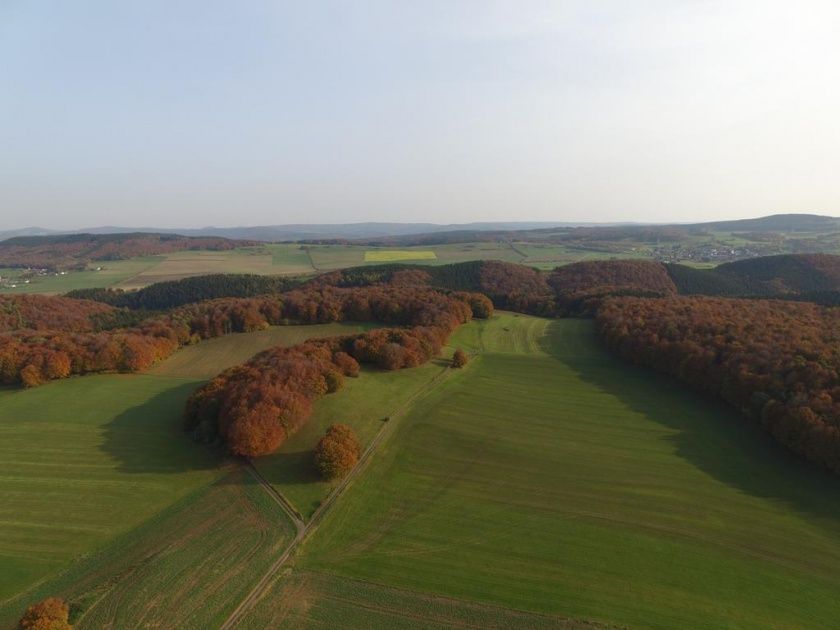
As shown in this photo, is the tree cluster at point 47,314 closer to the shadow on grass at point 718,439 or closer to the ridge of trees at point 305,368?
the ridge of trees at point 305,368

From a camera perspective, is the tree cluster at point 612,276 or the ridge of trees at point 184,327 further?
the tree cluster at point 612,276

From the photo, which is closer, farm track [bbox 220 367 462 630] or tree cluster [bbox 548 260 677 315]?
farm track [bbox 220 367 462 630]

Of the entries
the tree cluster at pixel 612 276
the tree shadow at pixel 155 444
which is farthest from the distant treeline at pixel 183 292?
the tree cluster at pixel 612 276

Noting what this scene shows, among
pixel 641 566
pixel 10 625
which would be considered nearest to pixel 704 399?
pixel 641 566

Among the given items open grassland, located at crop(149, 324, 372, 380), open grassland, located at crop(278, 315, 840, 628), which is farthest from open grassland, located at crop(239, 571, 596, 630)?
open grassland, located at crop(149, 324, 372, 380)

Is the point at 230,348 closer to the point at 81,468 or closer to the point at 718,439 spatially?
the point at 81,468

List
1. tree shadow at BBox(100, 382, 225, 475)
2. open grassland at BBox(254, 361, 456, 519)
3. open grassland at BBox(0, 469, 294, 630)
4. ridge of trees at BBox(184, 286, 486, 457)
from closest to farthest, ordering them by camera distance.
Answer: open grassland at BBox(0, 469, 294, 630), open grassland at BBox(254, 361, 456, 519), tree shadow at BBox(100, 382, 225, 475), ridge of trees at BBox(184, 286, 486, 457)

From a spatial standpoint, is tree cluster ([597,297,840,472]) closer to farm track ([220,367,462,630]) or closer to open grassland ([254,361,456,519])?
open grassland ([254,361,456,519])
